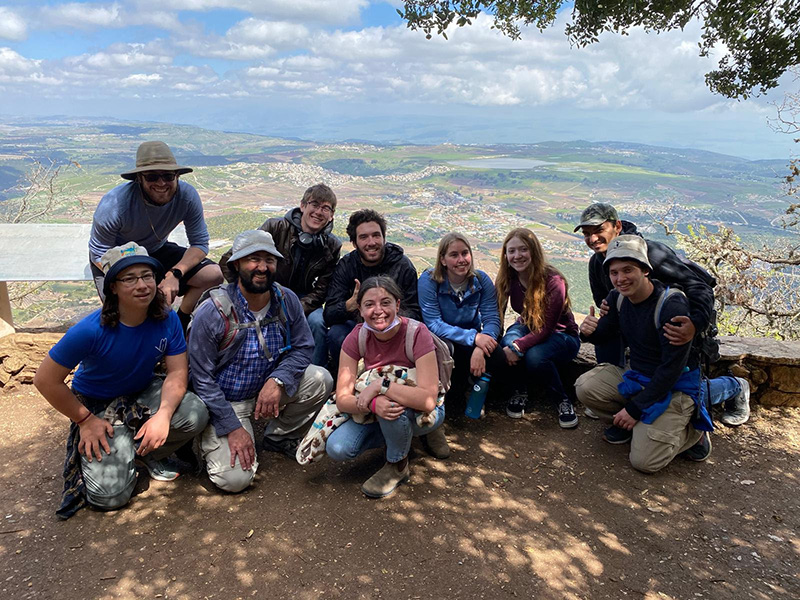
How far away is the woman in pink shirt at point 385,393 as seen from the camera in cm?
380

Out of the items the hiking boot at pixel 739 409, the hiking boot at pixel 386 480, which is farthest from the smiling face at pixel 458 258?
the hiking boot at pixel 739 409

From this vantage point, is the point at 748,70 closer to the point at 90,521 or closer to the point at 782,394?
the point at 782,394

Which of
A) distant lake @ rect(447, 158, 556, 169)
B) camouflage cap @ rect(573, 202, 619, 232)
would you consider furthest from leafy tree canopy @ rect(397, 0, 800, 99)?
distant lake @ rect(447, 158, 556, 169)

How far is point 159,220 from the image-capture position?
16.2ft

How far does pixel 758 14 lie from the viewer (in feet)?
18.3

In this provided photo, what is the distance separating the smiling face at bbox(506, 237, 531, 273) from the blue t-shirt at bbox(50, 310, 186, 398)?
288 centimetres

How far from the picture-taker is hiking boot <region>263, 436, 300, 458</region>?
440cm

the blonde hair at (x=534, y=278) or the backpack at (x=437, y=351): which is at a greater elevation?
the blonde hair at (x=534, y=278)

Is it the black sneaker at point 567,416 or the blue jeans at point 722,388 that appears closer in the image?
the blue jeans at point 722,388

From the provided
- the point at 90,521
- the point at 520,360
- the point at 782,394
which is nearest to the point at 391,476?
the point at 520,360

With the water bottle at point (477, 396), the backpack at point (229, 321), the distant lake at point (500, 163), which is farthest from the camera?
the distant lake at point (500, 163)

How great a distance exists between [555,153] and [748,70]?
105m

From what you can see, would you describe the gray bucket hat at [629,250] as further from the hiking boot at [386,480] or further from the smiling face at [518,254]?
the hiking boot at [386,480]

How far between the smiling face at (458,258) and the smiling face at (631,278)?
1.23 metres
